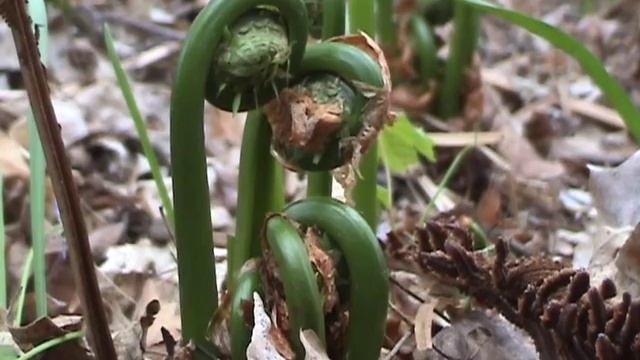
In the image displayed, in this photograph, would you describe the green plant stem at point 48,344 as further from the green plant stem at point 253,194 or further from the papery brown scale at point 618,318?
the papery brown scale at point 618,318

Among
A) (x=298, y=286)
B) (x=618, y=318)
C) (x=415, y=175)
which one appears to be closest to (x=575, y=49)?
(x=618, y=318)

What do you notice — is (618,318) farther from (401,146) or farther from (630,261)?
(401,146)

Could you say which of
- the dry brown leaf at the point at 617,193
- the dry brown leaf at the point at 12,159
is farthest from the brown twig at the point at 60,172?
the dry brown leaf at the point at 12,159

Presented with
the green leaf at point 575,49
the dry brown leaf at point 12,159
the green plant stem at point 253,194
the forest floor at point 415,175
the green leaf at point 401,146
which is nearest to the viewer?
the green plant stem at point 253,194

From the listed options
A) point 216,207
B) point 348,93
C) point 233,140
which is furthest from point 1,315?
point 233,140

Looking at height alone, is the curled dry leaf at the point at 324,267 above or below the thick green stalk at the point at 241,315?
above

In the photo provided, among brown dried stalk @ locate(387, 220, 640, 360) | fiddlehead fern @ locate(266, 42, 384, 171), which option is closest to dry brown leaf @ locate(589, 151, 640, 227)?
brown dried stalk @ locate(387, 220, 640, 360)
